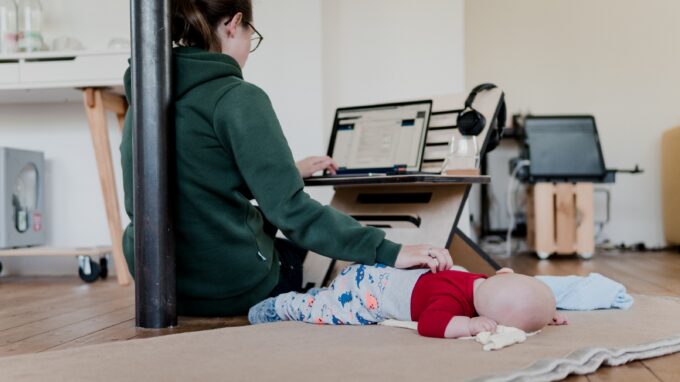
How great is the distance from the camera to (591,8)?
458cm

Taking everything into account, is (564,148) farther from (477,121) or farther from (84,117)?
(84,117)

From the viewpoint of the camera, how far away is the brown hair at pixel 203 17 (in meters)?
1.43

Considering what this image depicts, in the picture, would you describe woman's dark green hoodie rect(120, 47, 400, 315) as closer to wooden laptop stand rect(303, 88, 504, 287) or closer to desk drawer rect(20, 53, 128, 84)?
wooden laptop stand rect(303, 88, 504, 287)

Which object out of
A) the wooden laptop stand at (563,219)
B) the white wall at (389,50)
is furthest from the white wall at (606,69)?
the white wall at (389,50)

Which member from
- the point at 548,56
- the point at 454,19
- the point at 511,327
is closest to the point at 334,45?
the point at 454,19

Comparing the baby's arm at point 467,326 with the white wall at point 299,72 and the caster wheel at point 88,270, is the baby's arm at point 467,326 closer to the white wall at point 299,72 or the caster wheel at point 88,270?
the white wall at point 299,72

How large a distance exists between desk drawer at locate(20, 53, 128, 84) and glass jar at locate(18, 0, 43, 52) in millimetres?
168

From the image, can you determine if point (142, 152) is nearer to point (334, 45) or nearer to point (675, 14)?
point (334, 45)

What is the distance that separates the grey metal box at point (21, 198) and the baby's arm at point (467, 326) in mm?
2131

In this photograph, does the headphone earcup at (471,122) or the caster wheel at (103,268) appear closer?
the headphone earcup at (471,122)

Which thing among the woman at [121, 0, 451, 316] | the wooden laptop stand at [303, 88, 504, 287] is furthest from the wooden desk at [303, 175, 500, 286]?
the woman at [121, 0, 451, 316]

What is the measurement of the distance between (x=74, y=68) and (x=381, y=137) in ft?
3.83

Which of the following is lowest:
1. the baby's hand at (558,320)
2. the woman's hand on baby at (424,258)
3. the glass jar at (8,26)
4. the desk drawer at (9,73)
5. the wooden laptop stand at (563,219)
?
the wooden laptop stand at (563,219)

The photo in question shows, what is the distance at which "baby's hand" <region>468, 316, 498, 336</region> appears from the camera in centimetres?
115
